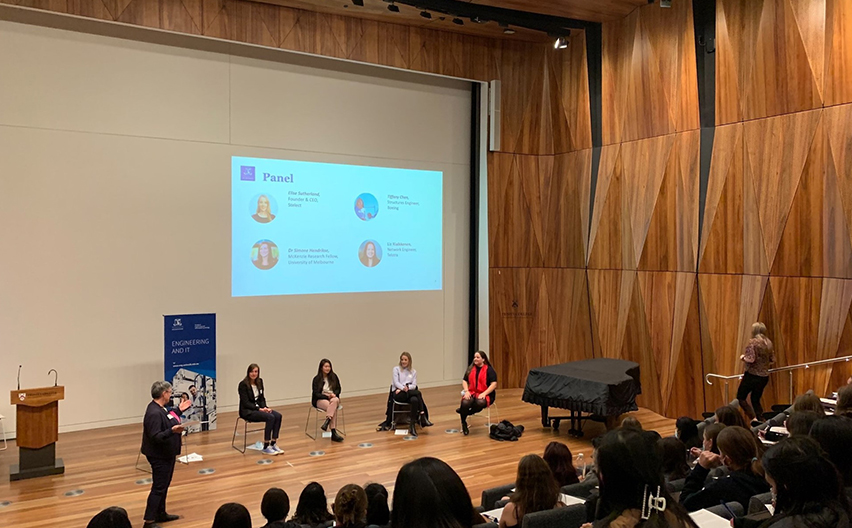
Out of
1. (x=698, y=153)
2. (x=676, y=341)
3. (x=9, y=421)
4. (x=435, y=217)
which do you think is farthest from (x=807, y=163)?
(x=9, y=421)

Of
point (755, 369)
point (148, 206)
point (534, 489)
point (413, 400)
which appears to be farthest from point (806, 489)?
point (148, 206)

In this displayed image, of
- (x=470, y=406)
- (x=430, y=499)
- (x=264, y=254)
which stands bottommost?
(x=470, y=406)

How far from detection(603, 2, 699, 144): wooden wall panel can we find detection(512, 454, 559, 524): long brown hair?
238 inches

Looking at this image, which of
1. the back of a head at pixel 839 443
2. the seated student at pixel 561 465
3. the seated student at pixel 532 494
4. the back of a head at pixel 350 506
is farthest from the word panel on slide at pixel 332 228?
the back of a head at pixel 839 443

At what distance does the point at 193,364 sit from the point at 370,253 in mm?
2868

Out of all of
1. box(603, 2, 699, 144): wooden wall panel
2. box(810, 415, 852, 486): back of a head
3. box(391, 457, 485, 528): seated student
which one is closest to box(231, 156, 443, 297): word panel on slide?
box(603, 2, 699, 144): wooden wall panel

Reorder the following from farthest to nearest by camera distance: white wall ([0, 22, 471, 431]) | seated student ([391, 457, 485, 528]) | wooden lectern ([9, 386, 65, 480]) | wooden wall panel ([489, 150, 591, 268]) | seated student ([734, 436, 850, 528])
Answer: wooden wall panel ([489, 150, 591, 268])
white wall ([0, 22, 471, 431])
wooden lectern ([9, 386, 65, 480])
seated student ([734, 436, 850, 528])
seated student ([391, 457, 485, 528])

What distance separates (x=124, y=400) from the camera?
7973 millimetres

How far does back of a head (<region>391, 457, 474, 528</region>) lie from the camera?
5.50 feet

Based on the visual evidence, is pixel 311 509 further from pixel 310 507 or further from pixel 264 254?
pixel 264 254

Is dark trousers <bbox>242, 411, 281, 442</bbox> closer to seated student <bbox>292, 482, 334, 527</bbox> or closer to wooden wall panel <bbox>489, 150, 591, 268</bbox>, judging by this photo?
seated student <bbox>292, 482, 334, 527</bbox>

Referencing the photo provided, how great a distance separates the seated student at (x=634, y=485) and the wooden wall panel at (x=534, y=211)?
8.33m

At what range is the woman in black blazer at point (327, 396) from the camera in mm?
7469

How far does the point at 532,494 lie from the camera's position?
3.24 m
